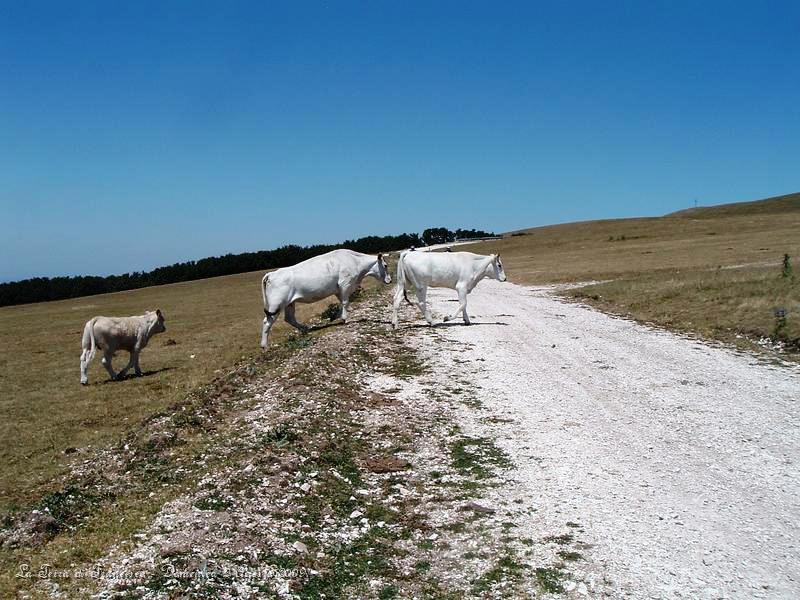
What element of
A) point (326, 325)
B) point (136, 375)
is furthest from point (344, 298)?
point (136, 375)

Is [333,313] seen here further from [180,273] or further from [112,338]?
[180,273]

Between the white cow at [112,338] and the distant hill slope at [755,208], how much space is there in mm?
126732

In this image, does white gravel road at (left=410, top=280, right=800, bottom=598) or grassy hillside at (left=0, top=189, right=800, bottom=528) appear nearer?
white gravel road at (left=410, top=280, right=800, bottom=598)

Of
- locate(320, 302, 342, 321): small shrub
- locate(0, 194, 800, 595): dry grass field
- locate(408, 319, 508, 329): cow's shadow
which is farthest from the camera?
locate(320, 302, 342, 321): small shrub

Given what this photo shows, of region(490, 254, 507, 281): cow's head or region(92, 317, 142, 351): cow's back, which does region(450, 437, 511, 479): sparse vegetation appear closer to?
region(490, 254, 507, 281): cow's head

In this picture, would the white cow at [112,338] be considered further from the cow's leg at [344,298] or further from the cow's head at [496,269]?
the cow's head at [496,269]

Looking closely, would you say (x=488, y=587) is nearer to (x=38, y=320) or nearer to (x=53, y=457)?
(x=53, y=457)

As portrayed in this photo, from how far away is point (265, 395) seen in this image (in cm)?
1340

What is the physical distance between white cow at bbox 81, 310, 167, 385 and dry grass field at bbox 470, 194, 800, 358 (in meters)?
17.1

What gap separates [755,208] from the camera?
452 ft

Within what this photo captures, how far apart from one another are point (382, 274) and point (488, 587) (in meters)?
18.8

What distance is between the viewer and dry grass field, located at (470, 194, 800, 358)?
780 inches

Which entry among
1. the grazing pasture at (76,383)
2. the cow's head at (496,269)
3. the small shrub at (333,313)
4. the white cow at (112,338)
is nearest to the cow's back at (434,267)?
the cow's head at (496,269)

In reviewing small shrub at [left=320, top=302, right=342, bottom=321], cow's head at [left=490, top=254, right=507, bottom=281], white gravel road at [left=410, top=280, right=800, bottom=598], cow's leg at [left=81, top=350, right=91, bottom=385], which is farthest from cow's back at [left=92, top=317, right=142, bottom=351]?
cow's head at [left=490, top=254, right=507, bottom=281]
